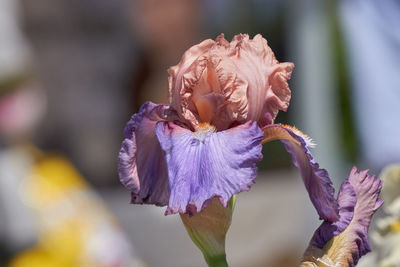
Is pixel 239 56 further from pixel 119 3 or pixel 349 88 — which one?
pixel 119 3

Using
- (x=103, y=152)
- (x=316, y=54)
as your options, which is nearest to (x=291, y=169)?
(x=103, y=152)

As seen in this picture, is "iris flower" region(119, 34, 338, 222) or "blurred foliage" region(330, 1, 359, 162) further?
"blurred foliage" region(330, 1, 359, 162)

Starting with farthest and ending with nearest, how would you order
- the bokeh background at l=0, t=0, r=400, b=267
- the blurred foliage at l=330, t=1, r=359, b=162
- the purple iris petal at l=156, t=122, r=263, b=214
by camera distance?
1. the blurred foliage at l=330, t=1, r=359, b=162
2. the bokeh background at l=0, t=0, r=400, b=267
3. the purple iris petal at l=156, t=122, r=263, b=214

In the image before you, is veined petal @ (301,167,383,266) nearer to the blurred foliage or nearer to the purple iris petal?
the purple iris petal

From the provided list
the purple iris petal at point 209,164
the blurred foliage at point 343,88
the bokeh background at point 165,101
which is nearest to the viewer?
the purple iris petal at point 209,164

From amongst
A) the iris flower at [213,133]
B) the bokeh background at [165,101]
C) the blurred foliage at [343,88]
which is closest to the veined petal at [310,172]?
the iris flower at [213,133]

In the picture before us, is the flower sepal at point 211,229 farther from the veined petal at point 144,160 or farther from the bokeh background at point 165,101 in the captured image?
the bokeh background at point 165,101

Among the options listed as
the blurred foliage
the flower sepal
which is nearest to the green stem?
the flower sepal

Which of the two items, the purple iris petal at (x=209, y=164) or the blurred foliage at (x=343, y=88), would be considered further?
the blurred foliage at (x=343, y=88)
